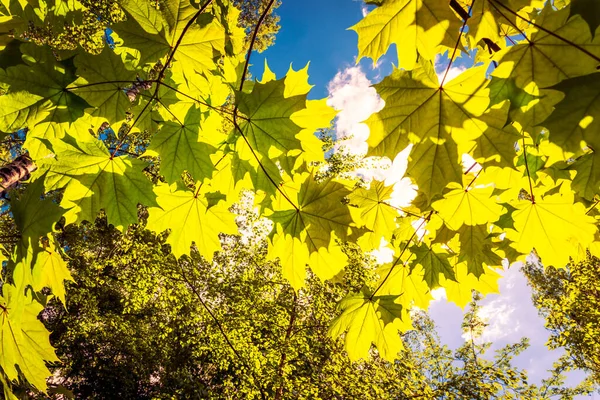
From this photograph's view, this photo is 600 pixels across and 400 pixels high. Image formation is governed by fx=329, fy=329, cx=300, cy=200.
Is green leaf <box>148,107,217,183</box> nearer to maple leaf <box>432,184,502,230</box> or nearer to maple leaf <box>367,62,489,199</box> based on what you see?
maple leaf <box>367,62,489,199</box>

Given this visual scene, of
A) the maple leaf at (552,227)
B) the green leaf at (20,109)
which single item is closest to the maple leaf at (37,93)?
the green leaf at (20,109)

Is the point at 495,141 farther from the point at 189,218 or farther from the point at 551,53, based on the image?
the point at 189,218

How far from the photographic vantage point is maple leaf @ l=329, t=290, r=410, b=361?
5.87ft

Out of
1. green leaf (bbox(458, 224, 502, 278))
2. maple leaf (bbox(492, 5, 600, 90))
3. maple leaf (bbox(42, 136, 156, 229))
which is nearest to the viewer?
maple leaf (bbox(492, 5, 600, 90))

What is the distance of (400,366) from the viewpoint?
335 inches

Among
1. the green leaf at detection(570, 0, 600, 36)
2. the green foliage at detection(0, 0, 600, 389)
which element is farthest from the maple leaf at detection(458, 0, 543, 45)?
the green leaf at detection(570, 0, 600, 36)

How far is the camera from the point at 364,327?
183cm

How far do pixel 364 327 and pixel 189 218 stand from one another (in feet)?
3.69

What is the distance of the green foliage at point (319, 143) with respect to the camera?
99 cm

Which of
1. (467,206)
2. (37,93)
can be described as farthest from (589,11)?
(37,93)

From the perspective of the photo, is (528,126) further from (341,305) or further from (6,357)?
(6,357)

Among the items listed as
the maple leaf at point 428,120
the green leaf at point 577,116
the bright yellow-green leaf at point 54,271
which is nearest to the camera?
the green leaf at point 577,116

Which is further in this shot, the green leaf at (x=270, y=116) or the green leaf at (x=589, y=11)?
the green leaf at (x=270, y=116)

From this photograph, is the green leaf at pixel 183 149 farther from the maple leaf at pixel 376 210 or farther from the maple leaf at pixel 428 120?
the maple leaf at pixel 376 210
